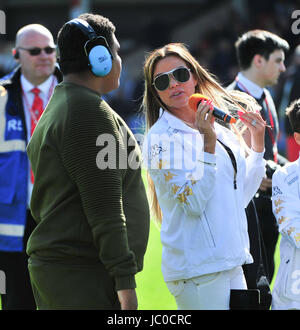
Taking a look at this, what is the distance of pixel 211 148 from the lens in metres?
3.68

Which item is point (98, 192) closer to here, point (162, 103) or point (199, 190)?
point (199, 190)

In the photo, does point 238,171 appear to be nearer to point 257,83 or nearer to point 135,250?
point 135,250

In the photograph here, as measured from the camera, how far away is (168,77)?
4.08m

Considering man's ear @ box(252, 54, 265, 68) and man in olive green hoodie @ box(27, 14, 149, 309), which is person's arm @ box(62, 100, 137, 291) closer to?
man in olive green hoodie @ box(27, 14, 149, 309)

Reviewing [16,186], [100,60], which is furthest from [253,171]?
[16,186]

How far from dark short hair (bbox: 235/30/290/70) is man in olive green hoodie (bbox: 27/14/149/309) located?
9.41 ft

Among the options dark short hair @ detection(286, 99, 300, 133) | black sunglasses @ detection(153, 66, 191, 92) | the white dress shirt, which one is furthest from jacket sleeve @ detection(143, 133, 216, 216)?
the white dress shirt

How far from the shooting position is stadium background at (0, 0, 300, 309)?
20.6 metres

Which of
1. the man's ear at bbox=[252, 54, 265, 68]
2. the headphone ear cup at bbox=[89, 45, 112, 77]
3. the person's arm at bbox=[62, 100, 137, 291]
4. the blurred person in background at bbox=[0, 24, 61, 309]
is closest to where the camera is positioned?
the person's arm at bbox=[62, 100, 137, 291]

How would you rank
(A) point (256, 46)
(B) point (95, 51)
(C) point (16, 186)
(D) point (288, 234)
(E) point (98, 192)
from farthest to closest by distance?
(A) point (256, 46), (C) point (16, 186), (D) point (288, 234), (B) point (95, 51), (E) point (98, 192)

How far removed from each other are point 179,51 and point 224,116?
2.29ft

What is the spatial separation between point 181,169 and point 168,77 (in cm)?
63

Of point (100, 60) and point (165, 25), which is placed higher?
point (165, 25)

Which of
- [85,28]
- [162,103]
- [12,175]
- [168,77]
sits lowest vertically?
[12,175]
